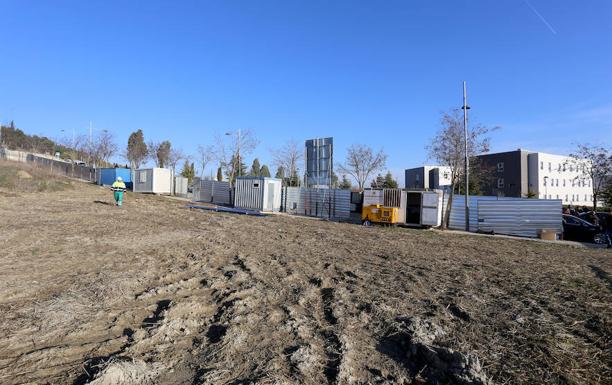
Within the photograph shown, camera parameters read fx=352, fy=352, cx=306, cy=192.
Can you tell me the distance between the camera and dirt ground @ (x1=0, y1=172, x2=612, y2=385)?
9.83 ft

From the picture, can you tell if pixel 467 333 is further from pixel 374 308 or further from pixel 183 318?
pixel 183 318

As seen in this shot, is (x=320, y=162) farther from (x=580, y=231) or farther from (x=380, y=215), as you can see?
(x=580, y=231)

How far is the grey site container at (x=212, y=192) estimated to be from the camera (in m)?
29.8

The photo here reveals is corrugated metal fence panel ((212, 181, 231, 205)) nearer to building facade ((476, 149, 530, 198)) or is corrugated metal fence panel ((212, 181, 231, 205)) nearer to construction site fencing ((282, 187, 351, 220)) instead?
construction site fencing ((282, 187, 351, 220))

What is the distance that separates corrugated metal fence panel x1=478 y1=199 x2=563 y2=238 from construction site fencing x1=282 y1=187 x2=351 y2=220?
8105 millimetres

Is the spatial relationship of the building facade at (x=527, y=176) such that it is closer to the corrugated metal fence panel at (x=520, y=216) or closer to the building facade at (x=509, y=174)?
the building facade at (x=509, y=174)

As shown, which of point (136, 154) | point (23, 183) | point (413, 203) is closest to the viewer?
point (413, 203)

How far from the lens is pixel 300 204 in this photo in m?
25.8

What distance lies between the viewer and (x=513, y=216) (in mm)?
18234

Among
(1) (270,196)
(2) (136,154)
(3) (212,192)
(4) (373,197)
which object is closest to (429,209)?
(4) (373,197)

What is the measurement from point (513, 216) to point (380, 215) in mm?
6746

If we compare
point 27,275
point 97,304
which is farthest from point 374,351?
point 27,275

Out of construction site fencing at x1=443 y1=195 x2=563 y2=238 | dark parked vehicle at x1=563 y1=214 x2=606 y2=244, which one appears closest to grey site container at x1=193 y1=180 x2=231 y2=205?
construction site fencing at x1=443 y1=195 x2=563 y2=238

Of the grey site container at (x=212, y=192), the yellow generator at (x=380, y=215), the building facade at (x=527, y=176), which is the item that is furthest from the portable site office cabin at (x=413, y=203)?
the building facade at (x=527, y=176)
